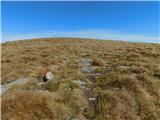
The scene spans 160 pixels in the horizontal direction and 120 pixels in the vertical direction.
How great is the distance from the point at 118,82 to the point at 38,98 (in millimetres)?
3354

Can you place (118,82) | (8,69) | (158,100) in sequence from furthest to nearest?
(8,69) < (118,82) < (158,100)

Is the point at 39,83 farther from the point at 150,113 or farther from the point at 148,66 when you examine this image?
the point at 148,66

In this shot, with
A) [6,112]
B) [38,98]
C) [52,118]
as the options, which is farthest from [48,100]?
[6,112]

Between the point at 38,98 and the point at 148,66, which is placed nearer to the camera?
the point at 38,98

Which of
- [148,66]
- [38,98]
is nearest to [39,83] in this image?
[38,98]

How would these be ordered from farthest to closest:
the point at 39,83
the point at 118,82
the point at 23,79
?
the point at 23,79
the point at 39,83
the point at 118,82

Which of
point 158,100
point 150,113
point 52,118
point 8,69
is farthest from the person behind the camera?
point 8,69

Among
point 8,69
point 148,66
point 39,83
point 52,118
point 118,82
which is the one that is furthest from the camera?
point 8,69

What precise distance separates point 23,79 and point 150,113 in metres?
6.04

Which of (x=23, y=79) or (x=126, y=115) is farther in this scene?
(x=23, y=79)

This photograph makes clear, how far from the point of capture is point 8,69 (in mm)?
12477

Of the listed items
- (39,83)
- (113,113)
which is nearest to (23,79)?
(39,83)

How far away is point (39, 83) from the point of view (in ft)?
30.4

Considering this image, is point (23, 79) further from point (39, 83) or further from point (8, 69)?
point (8, 69)
